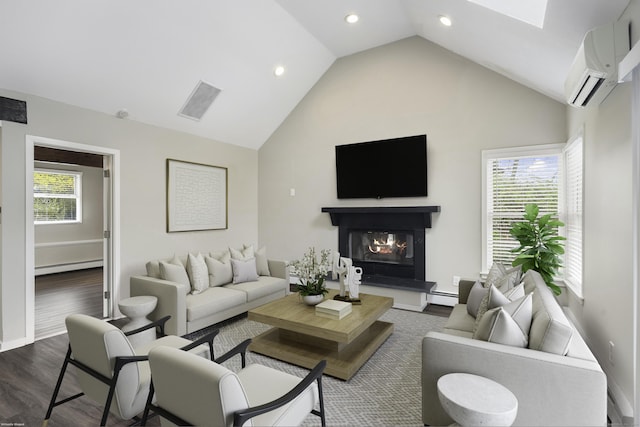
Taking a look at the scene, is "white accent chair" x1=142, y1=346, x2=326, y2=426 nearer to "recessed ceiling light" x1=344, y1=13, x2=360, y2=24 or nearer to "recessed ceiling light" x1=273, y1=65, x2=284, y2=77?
"recessed ceiling light" x1=344, y1=13, x2=360, y2=24

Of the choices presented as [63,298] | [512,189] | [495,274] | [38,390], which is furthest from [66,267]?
[512,189]

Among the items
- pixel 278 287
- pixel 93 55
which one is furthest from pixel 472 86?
pixel 93 55

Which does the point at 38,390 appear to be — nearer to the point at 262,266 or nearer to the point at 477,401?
the point at 262,266

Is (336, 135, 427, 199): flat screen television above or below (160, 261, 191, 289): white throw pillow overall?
above

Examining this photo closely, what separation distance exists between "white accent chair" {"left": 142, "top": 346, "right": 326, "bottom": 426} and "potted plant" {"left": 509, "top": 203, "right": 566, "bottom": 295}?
106 inches

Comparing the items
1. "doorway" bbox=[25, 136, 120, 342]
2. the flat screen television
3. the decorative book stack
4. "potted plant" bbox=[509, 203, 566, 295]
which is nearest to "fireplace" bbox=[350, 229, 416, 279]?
the flat screen television

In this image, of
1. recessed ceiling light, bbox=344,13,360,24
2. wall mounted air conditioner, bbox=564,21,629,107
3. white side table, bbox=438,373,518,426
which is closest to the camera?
white side table, bbox=438,373,518,426

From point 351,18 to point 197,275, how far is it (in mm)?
3988

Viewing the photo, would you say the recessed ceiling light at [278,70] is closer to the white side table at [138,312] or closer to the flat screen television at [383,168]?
the flat screen television at [383,168]

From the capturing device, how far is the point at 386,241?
5164 millimetres

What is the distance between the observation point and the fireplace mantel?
4.63m

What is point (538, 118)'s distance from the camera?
396cm

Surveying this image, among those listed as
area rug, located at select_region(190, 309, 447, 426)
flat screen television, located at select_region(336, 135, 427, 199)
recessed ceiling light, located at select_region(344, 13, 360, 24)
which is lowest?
area rug, located at select_region(190, 309, 447, 426)

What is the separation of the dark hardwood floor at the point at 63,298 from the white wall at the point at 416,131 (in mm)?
3061
